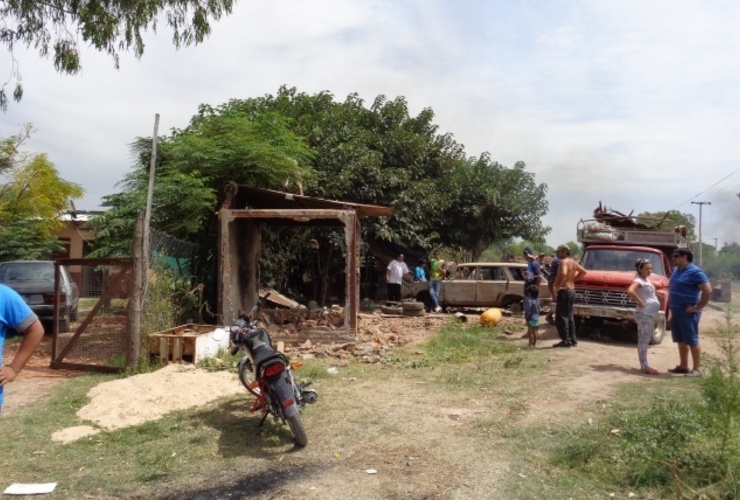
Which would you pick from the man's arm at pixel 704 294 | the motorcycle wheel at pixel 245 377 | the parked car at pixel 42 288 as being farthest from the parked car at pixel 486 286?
the motorcycle wheel at pixel 245 377

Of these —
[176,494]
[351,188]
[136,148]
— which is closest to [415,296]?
[351,188]

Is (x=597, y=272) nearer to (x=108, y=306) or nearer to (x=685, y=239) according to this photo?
(x=685, y=239)

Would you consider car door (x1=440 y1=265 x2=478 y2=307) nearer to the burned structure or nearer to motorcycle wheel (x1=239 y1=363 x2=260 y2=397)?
the burned structure

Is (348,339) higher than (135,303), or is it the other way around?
(135,303)

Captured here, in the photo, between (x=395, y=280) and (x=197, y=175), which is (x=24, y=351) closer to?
(x=197, y=175)

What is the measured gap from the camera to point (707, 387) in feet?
17.3

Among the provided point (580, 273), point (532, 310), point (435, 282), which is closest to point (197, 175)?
point (532, 310)

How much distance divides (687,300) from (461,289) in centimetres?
1004

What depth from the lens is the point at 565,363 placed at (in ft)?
31.2

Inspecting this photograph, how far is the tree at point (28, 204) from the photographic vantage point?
21719 mm

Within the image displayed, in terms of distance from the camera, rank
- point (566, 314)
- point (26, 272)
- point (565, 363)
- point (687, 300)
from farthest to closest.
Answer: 1. point (26, 272)
2. point (566, 314)
3. point (565, 363)
4. point (687, 300)

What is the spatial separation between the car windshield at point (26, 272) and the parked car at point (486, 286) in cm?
1023

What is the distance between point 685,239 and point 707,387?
11351 millimetres

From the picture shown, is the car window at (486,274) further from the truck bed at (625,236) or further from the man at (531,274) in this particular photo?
the man at (531,274)
